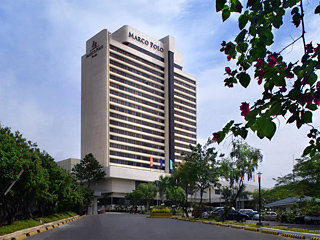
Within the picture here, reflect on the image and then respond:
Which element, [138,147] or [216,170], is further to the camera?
[138,147]

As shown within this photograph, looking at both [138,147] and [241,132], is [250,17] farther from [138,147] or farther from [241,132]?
[138,147]

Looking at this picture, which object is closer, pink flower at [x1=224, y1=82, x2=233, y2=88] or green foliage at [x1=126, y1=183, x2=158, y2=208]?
pink flower at [x1=224, y1=82, x2=233, y2=88]

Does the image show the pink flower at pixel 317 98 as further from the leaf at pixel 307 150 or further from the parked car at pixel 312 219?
the parked car at pixel 312 219

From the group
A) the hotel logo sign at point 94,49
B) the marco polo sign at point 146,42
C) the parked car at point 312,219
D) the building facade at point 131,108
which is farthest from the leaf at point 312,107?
the marco polo sign at point 146,42

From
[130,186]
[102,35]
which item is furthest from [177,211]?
[102,35]

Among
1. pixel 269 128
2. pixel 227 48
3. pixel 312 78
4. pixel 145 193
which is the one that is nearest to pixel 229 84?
pixel 227 48

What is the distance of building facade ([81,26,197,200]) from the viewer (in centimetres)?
9688

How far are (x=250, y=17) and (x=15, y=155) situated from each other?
1760cm

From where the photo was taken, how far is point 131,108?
333ft

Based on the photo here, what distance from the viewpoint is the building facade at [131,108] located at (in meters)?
96.9

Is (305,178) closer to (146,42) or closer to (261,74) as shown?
(261,74)

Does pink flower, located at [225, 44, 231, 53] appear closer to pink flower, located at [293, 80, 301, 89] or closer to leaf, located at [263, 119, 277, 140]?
pink flower, located at [293, 80, 301, 89]

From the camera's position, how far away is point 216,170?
4316 centimetres

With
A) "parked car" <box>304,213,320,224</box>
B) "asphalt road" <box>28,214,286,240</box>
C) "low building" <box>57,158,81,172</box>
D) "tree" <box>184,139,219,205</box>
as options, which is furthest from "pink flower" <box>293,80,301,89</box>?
"low building" <box>57,158,81,172</box>
